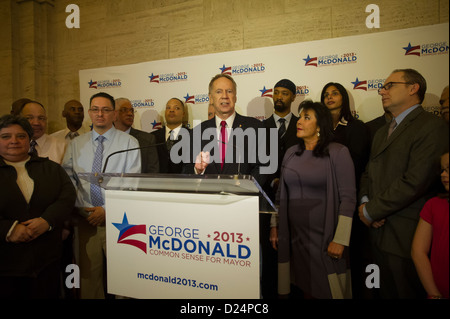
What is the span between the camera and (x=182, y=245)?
1.44 metres

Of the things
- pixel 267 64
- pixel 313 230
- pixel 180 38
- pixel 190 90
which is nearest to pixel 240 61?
pixel 267 64

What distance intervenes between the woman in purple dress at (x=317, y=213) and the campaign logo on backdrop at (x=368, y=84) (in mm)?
1161

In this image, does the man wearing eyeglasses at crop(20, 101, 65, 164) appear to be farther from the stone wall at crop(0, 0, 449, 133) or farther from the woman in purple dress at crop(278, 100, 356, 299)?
the woman in purple dress at crop(278, 100, 356, 299)

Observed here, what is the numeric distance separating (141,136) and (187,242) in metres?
2.06

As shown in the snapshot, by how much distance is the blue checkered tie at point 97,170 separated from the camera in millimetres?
2352

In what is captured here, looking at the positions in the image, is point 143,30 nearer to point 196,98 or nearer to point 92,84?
point 92,84

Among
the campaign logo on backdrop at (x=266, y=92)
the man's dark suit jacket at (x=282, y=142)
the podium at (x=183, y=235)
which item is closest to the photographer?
the podium at (x=183, y=235)

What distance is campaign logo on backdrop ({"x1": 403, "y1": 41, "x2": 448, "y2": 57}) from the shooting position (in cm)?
278

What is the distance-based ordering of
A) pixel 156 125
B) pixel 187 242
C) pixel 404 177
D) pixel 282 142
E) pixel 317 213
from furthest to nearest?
pixel 156 125 < pixel 282 142 < pixel 317 213 < pixel 404 177 < pixel 187 242

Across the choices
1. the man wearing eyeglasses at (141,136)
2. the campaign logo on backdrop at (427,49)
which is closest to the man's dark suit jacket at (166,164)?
the man wearing eyeglasses at (141,136)

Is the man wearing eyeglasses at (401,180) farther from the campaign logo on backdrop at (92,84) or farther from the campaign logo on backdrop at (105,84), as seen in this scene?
the campaign logo on backdrop at (92,84)

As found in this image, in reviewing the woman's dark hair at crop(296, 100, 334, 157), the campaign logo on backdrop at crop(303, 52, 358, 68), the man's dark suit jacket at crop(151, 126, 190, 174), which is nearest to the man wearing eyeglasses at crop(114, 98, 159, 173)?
the man's dark suit jacket at crop(151, 126, 190, 174)

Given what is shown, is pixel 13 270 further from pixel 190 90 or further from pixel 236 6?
pixel 236 6

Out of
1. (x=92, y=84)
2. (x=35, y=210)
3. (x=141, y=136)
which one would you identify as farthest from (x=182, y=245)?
(x=92, y=84)
